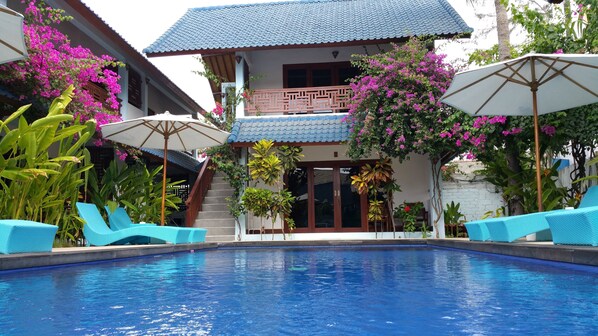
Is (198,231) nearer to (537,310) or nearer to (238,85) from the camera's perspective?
(238,85)

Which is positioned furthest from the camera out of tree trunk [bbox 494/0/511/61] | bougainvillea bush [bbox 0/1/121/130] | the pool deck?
tree trunk [bbox 494/0/511/61]

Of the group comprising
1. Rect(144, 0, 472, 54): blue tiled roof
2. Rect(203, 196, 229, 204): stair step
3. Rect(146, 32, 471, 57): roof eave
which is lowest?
Rect(203, 196, 229, 204): stair step

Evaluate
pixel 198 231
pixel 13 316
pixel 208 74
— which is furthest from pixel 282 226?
pixel 13 316

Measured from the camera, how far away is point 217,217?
1377cm

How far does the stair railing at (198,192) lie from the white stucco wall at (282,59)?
3.23m

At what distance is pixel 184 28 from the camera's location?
16422 mm

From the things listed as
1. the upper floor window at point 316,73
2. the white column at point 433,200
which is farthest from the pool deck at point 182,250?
the upper floor window at point 316,73

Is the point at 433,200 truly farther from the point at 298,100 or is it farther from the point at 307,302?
the point at 307,302

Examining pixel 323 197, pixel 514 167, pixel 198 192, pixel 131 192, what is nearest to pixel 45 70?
pixel 131 192

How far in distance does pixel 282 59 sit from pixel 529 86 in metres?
9.45

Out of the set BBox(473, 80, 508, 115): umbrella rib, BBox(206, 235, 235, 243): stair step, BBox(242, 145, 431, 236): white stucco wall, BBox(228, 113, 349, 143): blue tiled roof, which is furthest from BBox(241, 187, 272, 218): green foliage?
BBox(473, 80, 508, 115): umbrella rib

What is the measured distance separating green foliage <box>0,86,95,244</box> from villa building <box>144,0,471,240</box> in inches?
197

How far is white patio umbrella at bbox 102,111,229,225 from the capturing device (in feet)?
31.7

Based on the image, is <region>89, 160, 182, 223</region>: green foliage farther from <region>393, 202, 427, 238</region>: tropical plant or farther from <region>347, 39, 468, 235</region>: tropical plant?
<region>393, 202, 427, 238</region>: tropical plant
